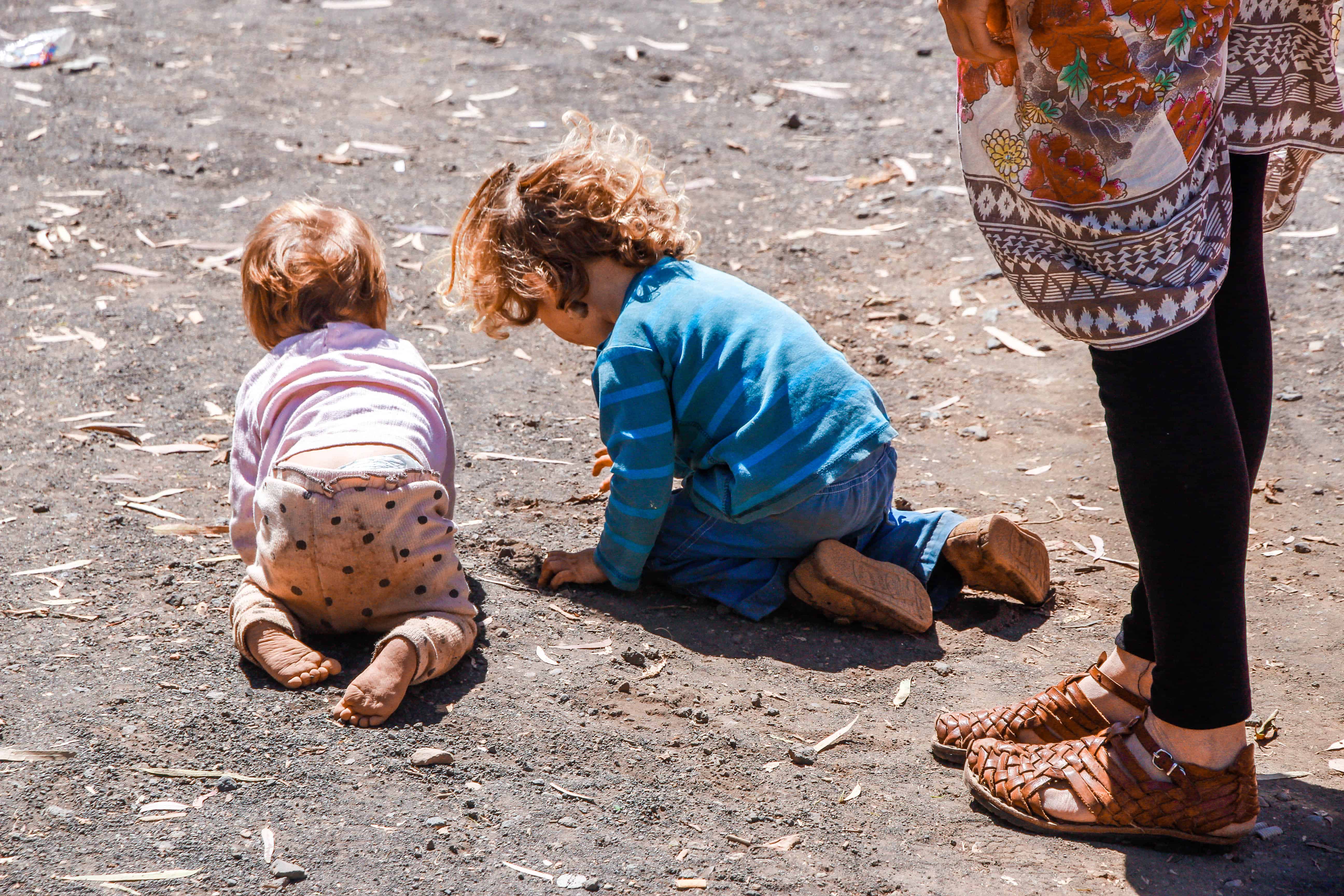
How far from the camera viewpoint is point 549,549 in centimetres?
401

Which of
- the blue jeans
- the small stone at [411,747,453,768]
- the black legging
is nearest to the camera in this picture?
the black legging

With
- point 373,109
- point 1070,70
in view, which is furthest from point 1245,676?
point 373,109

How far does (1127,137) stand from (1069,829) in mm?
1469

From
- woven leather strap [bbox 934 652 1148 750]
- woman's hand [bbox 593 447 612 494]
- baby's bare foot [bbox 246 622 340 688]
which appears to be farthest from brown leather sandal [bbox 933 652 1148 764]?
woman's hand [bbox 593 447 612 494]

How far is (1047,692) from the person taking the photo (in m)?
2.96

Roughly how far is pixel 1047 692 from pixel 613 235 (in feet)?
6.06

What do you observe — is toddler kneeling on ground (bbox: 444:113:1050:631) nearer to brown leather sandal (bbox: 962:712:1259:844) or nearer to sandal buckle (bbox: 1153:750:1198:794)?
brown leather sandal (bbox: 962:712:1259:844)

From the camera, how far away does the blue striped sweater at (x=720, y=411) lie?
11.7 ft

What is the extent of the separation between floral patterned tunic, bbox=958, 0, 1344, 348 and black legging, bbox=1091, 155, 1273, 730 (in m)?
0.08

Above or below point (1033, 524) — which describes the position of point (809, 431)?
above

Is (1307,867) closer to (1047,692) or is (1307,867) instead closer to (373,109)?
(1047,692)

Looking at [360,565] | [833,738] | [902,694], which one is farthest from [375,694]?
[902,694]

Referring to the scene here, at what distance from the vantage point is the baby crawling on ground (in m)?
3.06

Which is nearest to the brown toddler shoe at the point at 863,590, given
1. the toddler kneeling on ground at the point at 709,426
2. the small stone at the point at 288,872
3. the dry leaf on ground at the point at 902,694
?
the toddler kneeling on ground at the point at 709,426
